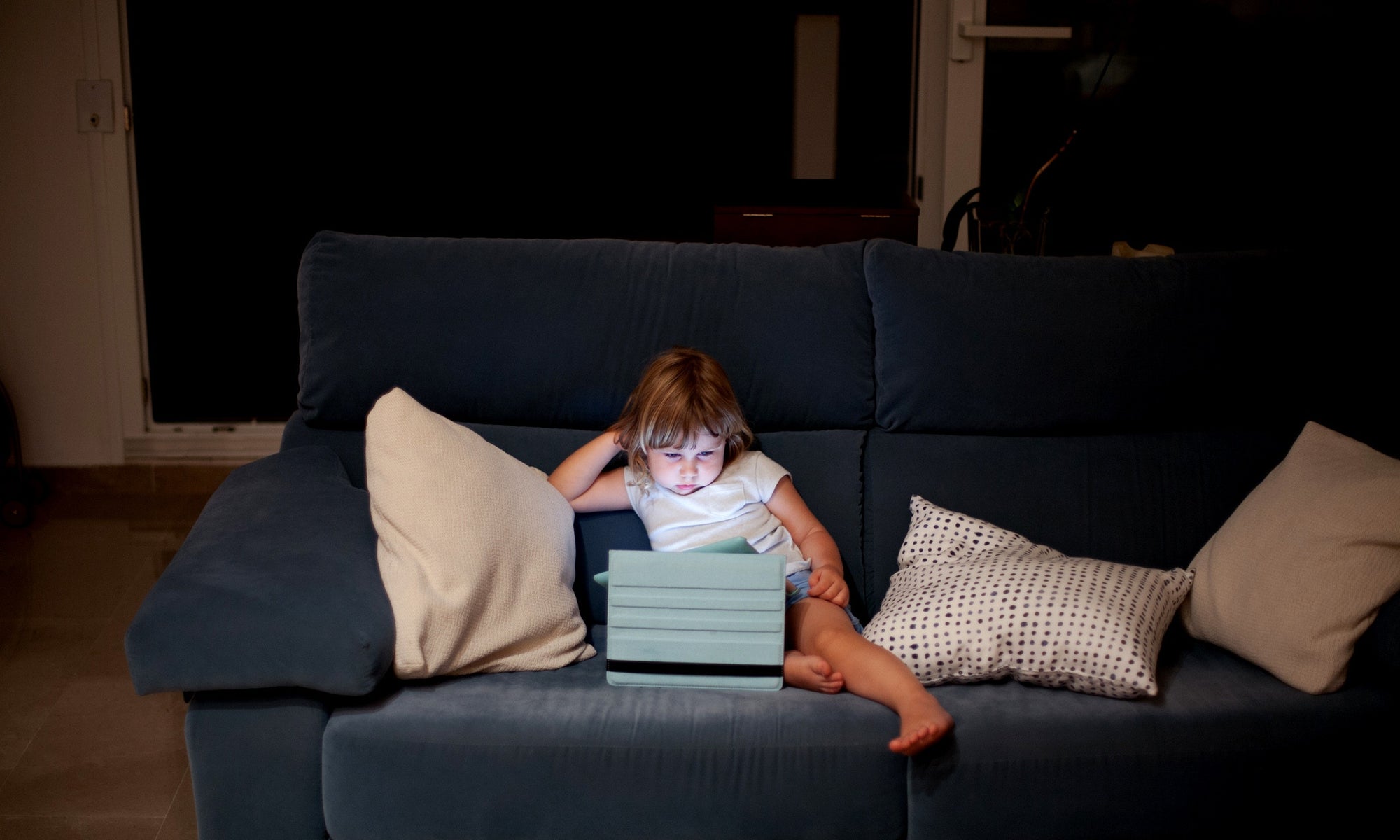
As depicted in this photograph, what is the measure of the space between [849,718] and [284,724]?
767 mm

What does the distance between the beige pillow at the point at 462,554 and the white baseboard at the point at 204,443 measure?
2178 millimetres

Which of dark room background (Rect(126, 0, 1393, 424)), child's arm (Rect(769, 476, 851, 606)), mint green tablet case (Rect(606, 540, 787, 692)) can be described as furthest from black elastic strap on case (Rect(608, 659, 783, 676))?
dark room background (Rect(126, 0, 1393, 424))

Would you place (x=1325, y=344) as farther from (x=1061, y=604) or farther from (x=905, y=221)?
(x=905, y=221)

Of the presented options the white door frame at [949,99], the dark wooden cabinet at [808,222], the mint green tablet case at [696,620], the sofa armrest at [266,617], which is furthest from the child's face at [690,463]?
the white door frame at [949,99]

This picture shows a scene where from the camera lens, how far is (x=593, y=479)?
6.45 feet

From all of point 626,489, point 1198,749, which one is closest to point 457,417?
point 626,489

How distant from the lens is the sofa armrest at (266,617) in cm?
146

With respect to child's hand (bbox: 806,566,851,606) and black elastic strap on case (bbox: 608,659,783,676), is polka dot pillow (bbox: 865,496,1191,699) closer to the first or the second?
child's hand (bbox: 806,566,851,606)

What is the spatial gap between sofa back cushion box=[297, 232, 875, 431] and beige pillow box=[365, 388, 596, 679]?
22cm

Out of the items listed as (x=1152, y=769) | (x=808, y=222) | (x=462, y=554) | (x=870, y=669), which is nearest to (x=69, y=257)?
(x=808, y=222)

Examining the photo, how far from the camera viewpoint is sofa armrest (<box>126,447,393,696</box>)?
4.79 feet

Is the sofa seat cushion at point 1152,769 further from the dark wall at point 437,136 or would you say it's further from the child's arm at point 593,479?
the dark wall at point 437,136

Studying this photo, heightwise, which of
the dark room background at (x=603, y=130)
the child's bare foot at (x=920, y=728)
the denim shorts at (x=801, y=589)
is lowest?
the child's bare foot at (x=920, y=728)

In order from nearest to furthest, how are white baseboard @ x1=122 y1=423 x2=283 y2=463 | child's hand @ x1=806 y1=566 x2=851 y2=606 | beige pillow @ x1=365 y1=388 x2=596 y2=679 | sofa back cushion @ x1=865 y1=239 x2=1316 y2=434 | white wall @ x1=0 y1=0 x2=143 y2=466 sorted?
1. beige pillow @ x1=365 y1=388 x2=596 y2=679
2. child's hand @ x1=806 y1=566 x2=851 y2=606
3. sofa back cushion @ x1=865 y1=239 x2=1316 y2=434
4. white wall @ x1=0 y1=0 x2=143 y2=466
5. white baseboard @ x1=122 y1=423 x2=283 y2=463
